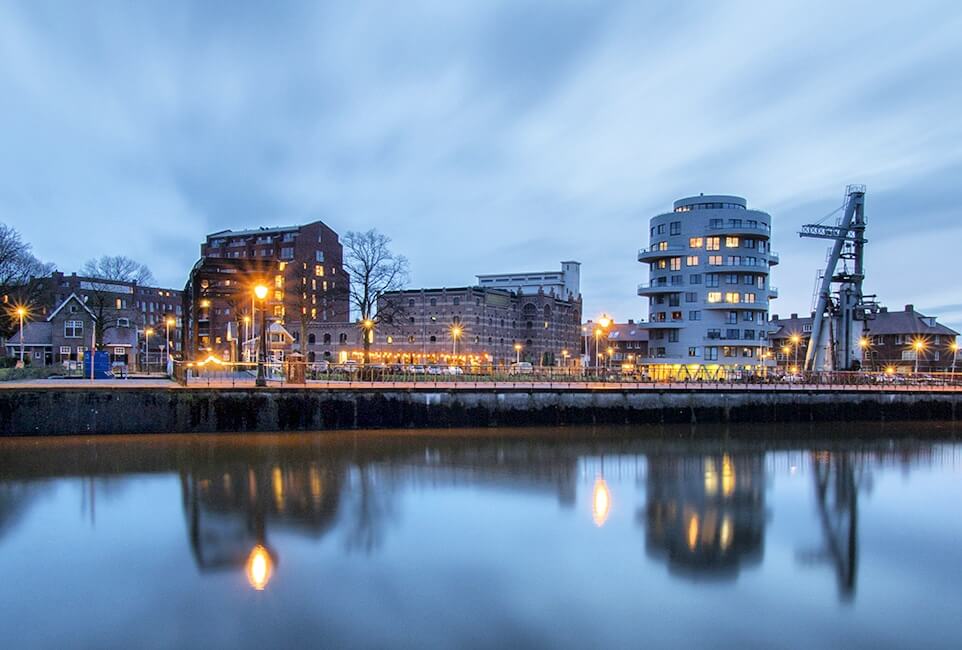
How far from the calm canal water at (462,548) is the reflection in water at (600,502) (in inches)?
6.1

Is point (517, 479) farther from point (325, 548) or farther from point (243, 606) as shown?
point (243, 606)

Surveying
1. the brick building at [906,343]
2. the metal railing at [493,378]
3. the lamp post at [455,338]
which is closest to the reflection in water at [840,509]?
the metal railing at [493,378]

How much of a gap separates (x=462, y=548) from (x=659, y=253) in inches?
2598

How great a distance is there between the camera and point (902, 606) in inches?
552

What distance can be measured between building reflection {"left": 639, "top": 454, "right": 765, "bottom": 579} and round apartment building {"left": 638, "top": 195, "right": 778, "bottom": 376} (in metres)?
46.4

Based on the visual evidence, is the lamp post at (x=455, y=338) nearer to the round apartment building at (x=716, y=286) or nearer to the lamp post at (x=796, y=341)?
the round apartment building at (x=716, y=286)

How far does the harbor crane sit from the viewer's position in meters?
65.0

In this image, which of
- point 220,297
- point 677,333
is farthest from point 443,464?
point 220,297

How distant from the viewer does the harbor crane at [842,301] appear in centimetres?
6500

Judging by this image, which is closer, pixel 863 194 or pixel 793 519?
pixel 793 519

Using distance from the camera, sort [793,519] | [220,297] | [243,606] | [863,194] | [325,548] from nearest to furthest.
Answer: [243,606], [325,548], [793,519], [863,194], [220,297]

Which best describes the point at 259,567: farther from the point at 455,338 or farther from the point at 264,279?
the point at 455,338

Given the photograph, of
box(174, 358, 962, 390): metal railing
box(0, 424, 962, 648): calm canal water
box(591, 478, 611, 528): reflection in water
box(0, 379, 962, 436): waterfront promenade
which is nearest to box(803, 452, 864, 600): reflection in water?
box(0, 424, 962, 648): calm canal water

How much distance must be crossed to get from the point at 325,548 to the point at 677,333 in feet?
220
